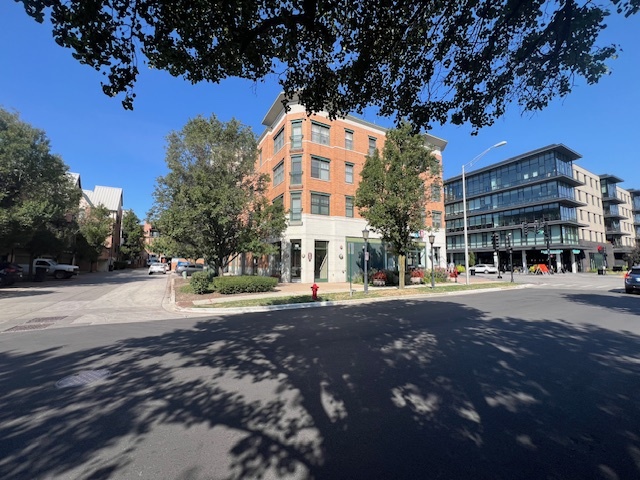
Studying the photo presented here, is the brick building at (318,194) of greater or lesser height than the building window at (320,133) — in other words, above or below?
below

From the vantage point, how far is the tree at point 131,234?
66812 mm

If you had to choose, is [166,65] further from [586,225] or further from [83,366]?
[586,225]

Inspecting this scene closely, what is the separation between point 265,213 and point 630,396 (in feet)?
54.8

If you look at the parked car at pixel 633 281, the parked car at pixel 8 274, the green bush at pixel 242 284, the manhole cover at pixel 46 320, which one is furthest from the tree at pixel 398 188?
the parked car at pixel 8 274

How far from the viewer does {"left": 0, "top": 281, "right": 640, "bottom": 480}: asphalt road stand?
279 centimetres

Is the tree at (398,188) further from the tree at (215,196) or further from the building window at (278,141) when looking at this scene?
the building window at (278,141)

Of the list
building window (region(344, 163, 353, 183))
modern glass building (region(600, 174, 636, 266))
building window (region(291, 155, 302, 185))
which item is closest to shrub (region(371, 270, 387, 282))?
building window (region(344, 163, 353, 183))

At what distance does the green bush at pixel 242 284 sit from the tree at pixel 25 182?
14.1 meters

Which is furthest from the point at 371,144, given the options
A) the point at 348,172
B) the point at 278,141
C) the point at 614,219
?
the point at 614,219

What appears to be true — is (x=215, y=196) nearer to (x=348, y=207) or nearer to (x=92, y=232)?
(x=348, y=207)

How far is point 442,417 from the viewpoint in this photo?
3.58 metres

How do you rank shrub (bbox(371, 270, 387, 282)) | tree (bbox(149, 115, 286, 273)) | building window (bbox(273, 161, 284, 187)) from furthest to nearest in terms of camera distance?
building window (bbox(273, 161, 284, 187)), shrub (bbox(371, 270, 387, 282)), tree (bbox(149, 115, 286, 273))

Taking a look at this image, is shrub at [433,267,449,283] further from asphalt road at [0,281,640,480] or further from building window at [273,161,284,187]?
asphalt road at [0,281,640,480]

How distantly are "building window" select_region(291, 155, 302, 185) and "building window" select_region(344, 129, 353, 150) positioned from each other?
16.9 ft
